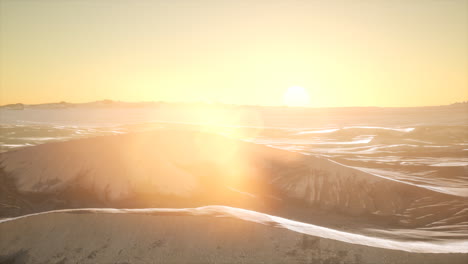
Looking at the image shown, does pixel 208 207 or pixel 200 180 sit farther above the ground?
pixel 208 207

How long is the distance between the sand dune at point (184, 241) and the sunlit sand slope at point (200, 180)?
2498 millimetres

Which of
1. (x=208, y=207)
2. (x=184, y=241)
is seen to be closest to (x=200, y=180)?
(x=208, y=207)

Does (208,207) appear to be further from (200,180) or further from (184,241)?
(200,180)

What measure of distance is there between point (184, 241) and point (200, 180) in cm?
399

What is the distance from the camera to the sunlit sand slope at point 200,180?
Answer: 659cm

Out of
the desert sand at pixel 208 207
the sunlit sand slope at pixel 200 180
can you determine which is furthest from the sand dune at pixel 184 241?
the sunlit sand slope at pixel 200 180

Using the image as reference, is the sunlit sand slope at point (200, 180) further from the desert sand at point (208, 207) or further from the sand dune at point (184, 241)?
the sand dune at point (184, 241)

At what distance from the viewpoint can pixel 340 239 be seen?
3404mm

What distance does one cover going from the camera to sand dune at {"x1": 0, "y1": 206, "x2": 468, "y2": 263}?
3.15m

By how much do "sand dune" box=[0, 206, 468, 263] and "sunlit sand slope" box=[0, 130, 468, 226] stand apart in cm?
250

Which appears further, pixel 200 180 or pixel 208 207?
pixel 200 180

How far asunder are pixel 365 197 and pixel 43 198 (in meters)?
6.03

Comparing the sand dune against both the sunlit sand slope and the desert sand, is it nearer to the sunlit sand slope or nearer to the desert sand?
the desert sand

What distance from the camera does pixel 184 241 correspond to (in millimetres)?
3344
